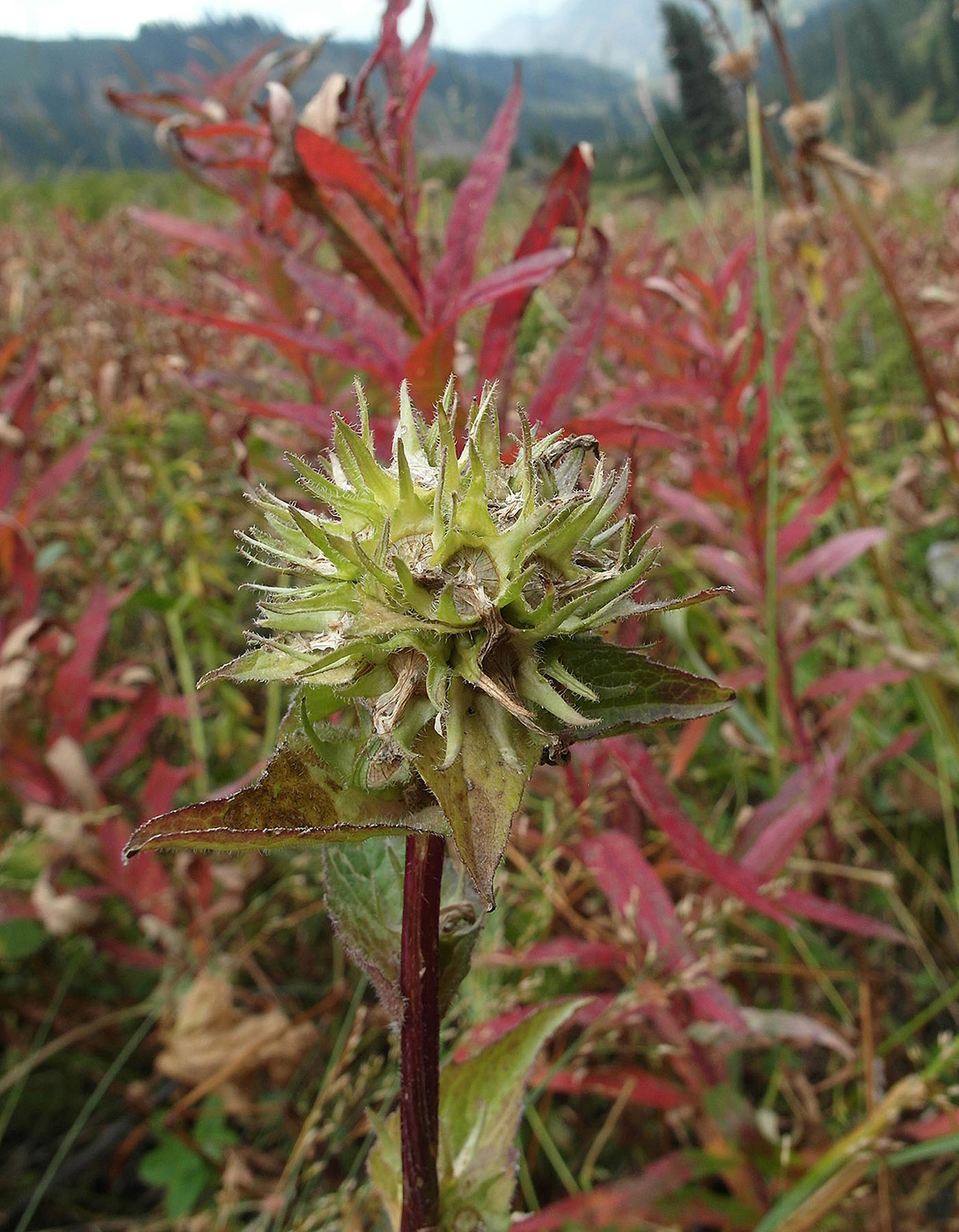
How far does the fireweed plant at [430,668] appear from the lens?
2.12 ft

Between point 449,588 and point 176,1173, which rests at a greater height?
point 449,588

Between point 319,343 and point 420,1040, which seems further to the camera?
point 319,343

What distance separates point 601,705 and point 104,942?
1.62 metres

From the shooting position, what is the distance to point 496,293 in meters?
1.26

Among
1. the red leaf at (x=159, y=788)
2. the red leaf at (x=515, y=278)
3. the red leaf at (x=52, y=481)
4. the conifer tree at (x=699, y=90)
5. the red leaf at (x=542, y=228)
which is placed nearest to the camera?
the red leaf at (x=515, y=278)

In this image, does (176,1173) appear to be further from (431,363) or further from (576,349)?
(576,349)

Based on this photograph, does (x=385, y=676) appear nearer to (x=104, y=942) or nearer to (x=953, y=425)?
(x=104, y=942)

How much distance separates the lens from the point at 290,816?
69 centimetres

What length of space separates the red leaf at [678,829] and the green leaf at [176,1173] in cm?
124

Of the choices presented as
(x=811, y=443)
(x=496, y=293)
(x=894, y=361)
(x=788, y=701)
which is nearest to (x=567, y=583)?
(x=496, y=293)

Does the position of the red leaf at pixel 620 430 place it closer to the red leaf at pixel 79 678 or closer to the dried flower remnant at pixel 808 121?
the dried flower remnant at pixel 808 121

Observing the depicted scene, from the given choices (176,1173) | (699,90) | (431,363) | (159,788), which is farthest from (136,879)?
(699,90)

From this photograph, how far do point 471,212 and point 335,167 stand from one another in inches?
10.4

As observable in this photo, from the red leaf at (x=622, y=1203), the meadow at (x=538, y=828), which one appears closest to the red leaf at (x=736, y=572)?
the meadow at (x=538, y=828)
